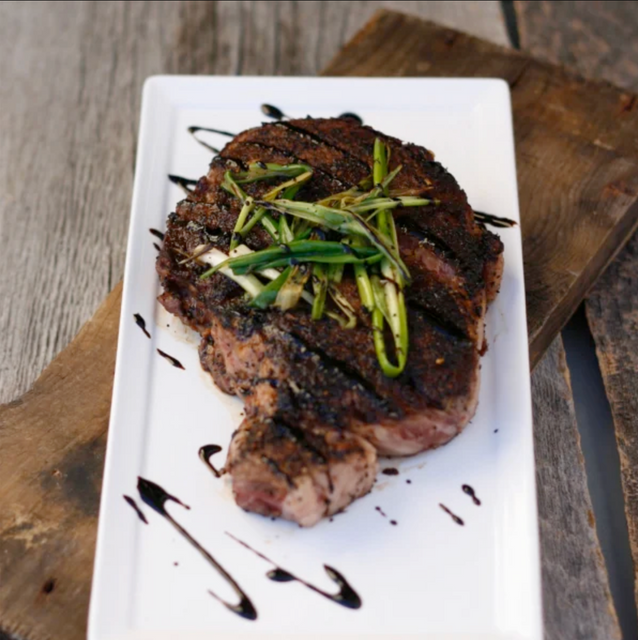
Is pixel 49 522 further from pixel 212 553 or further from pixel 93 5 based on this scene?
pixel 93 5

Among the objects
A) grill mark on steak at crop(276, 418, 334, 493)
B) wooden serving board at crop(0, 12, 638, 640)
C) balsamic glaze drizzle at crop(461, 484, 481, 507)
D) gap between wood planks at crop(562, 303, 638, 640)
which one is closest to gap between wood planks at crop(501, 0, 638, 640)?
gap between wood planks at crop(562, 303, 638, 640)

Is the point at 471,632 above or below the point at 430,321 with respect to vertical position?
below

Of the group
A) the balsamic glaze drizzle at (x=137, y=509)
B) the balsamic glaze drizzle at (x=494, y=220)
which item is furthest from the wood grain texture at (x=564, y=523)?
the balsamic glaze drizzle at (x=137, y=509)

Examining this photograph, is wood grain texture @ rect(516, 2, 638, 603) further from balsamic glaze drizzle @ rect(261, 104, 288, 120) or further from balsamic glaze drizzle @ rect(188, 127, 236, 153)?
balsamic glaze drizzle @ rect(188, 127, 236, 153)

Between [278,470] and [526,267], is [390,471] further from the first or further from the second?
[526,267]

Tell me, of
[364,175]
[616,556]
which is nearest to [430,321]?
[364,175]

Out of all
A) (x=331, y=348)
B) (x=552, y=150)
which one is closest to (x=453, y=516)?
(x=331, y=348)
